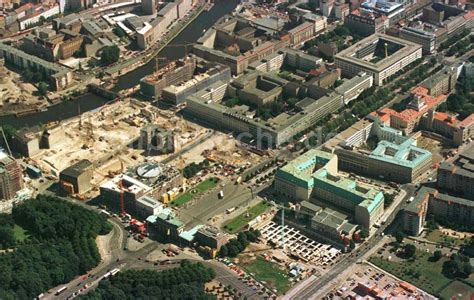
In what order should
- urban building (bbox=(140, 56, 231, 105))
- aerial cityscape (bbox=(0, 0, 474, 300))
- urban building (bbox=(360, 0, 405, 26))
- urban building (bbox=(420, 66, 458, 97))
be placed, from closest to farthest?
aerial cityscape (bbox=(0, 0, 474, 300)) < urban building (bbox=(420, 66, 458, 97)) < urban building (bbox=(140, 56, 231, 105)) < urban building (bbox=(360, 0, 405, 26))

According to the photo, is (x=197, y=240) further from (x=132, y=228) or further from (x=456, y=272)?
(x=456, y=272)

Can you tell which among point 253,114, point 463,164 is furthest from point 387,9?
point 463,164

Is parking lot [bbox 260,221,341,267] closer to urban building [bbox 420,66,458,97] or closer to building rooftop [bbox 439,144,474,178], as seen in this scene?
building rooftop [bbox 439,144,474,178]

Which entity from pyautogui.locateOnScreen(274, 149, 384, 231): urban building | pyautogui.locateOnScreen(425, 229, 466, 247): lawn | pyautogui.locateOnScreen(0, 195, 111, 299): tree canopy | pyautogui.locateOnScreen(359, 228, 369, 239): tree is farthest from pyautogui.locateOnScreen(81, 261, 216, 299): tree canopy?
pyautogui.locateOnScreen(425, 229, 466, 247): lawn

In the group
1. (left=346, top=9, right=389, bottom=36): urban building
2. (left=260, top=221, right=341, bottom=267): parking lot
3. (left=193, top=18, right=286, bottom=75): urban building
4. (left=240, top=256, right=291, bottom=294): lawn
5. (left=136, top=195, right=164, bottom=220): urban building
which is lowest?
(left=240, top=256, right=291, bottom=294): lawn

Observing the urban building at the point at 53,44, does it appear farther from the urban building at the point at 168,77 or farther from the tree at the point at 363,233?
the tree at the point at 363,233

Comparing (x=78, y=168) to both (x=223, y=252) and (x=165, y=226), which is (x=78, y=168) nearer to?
(x=165, y=226)

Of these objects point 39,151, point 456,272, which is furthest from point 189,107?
point 456,272
